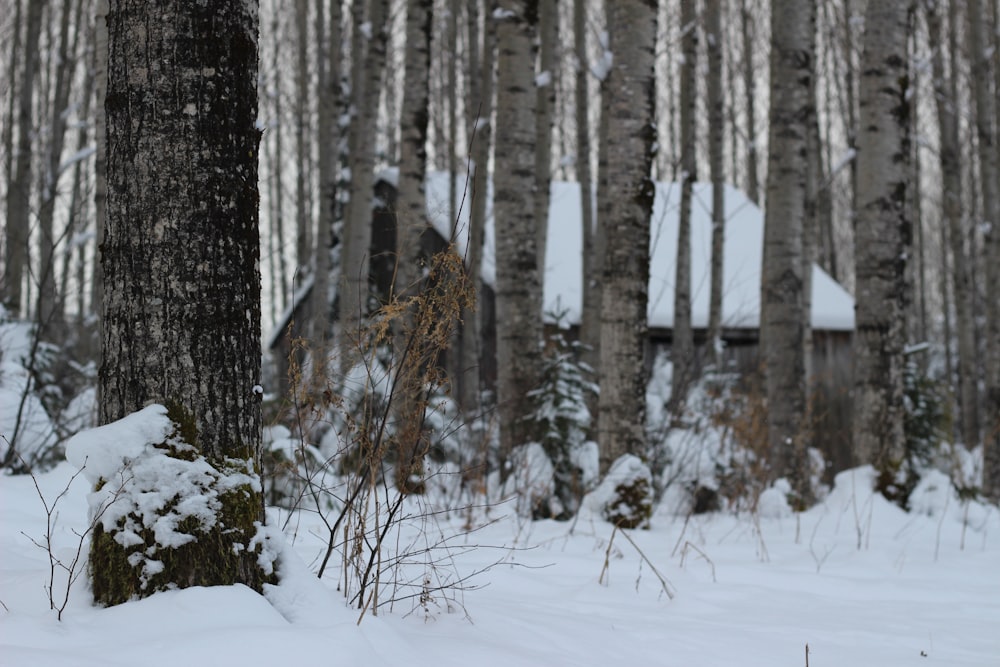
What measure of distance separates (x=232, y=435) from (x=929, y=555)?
4.28 meters

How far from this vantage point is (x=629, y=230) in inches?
213

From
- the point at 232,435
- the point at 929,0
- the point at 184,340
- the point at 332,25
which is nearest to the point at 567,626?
the point at 232,435

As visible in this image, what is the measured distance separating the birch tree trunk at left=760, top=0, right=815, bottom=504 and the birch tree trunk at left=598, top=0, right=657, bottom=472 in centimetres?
260

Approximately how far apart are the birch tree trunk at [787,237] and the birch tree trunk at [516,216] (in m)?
2.53

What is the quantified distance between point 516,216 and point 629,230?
1178 millimetres

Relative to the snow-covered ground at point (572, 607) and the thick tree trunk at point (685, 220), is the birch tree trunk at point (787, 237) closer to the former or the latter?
the snow-covered ground at point (572, 607)

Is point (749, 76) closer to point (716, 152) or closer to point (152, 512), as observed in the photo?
point (716, 152)

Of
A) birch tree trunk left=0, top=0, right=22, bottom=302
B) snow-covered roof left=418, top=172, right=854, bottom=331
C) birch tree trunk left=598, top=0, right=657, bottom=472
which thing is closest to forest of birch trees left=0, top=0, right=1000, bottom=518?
birch tree trunk left=598, top=0, right=657, bottom=472

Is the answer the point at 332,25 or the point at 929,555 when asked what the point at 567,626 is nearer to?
the point at 929,555

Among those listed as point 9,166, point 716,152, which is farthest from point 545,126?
point 9,166

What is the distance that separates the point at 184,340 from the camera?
2.24 m

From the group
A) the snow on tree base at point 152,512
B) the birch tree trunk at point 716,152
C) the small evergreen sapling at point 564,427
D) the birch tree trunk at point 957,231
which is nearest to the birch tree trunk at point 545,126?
the birch tree trunk at point 716,152

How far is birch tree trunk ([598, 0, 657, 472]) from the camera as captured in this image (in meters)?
5.37

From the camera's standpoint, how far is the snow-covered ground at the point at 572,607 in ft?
6.55
